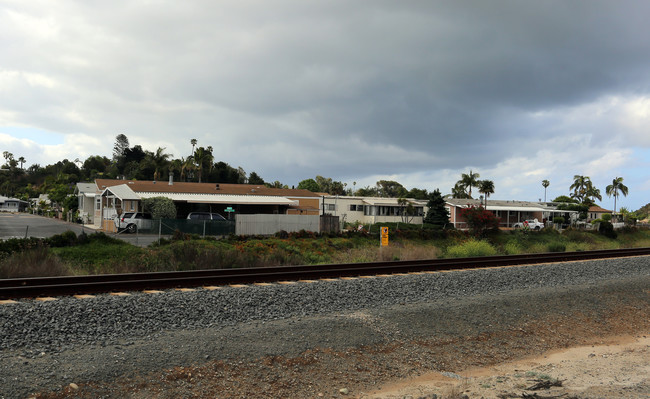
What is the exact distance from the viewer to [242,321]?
8922mm

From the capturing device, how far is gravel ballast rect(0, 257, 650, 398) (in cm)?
666

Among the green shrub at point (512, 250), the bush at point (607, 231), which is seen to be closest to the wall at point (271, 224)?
the green shrub at point (512, 250)

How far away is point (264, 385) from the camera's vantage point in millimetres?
6543

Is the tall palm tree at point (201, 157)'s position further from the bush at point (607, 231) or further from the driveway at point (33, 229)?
the bush at point (607, 231)

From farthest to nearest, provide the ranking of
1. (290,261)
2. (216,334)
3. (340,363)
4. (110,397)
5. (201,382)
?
(290,261) → (216,334) → (340,363) → (201,382) → (110,397)

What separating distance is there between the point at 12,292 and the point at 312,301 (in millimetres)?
6408

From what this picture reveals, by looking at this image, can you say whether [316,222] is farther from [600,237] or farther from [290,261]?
[600,237]

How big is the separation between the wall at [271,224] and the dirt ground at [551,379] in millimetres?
22786

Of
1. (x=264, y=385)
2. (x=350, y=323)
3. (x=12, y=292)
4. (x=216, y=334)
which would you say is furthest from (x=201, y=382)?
(x=12, y=292)

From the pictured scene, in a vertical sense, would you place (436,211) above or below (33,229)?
above

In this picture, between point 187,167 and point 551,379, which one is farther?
→ point 187,167

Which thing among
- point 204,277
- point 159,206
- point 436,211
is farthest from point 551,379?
point 436,211

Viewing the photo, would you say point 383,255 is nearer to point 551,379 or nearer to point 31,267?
point 31,267

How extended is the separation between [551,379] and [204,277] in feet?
28.2
